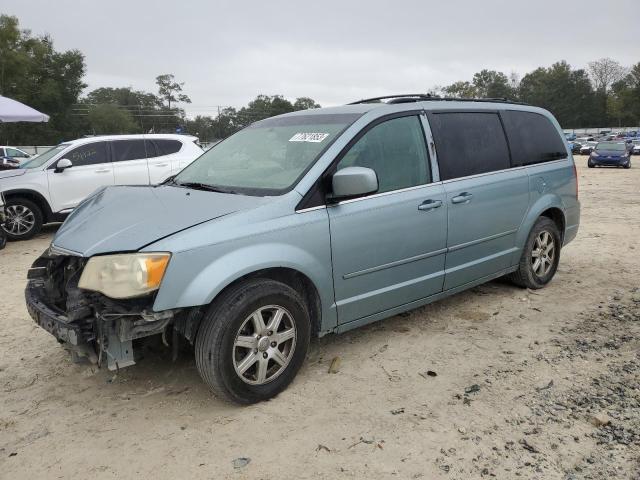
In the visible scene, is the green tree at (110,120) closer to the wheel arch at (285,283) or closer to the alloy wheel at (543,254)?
the alloy wheel at (543,254)

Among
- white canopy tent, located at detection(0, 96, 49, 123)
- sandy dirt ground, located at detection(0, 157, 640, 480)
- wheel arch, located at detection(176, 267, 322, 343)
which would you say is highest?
white canopy tent, located at detection(0, 96, 49, 123)

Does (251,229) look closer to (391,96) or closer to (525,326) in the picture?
(391,96)

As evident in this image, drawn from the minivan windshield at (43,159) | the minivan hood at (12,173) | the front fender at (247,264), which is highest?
the minivan windshield at (43,159)

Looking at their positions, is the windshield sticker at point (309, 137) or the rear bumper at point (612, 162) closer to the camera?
the windshield sticker at point (309, 137)

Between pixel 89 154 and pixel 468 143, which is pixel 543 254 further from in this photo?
pixel 89 154

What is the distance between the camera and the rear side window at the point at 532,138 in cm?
480

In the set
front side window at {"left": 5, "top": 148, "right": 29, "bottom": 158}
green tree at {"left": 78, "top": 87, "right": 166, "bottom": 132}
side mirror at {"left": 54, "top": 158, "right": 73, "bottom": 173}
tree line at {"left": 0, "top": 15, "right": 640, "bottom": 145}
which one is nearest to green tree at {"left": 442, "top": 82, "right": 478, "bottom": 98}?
tree line at {"left": 0, "top": 15, "right": 640, "bottom": 145}

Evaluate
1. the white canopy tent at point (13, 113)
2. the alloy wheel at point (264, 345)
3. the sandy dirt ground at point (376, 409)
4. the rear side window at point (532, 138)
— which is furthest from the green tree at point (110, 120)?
the alloy wheel at point (264, 345)

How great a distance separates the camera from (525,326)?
4.30 meters

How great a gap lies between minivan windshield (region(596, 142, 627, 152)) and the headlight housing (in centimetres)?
2893

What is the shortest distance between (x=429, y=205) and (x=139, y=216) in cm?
202

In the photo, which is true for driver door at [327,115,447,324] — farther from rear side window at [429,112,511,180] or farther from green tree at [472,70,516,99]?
green tree at [472,70,516,99]

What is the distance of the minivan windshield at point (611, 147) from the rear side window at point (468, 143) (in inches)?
1019

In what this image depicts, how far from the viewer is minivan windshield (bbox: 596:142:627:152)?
1049 inches
